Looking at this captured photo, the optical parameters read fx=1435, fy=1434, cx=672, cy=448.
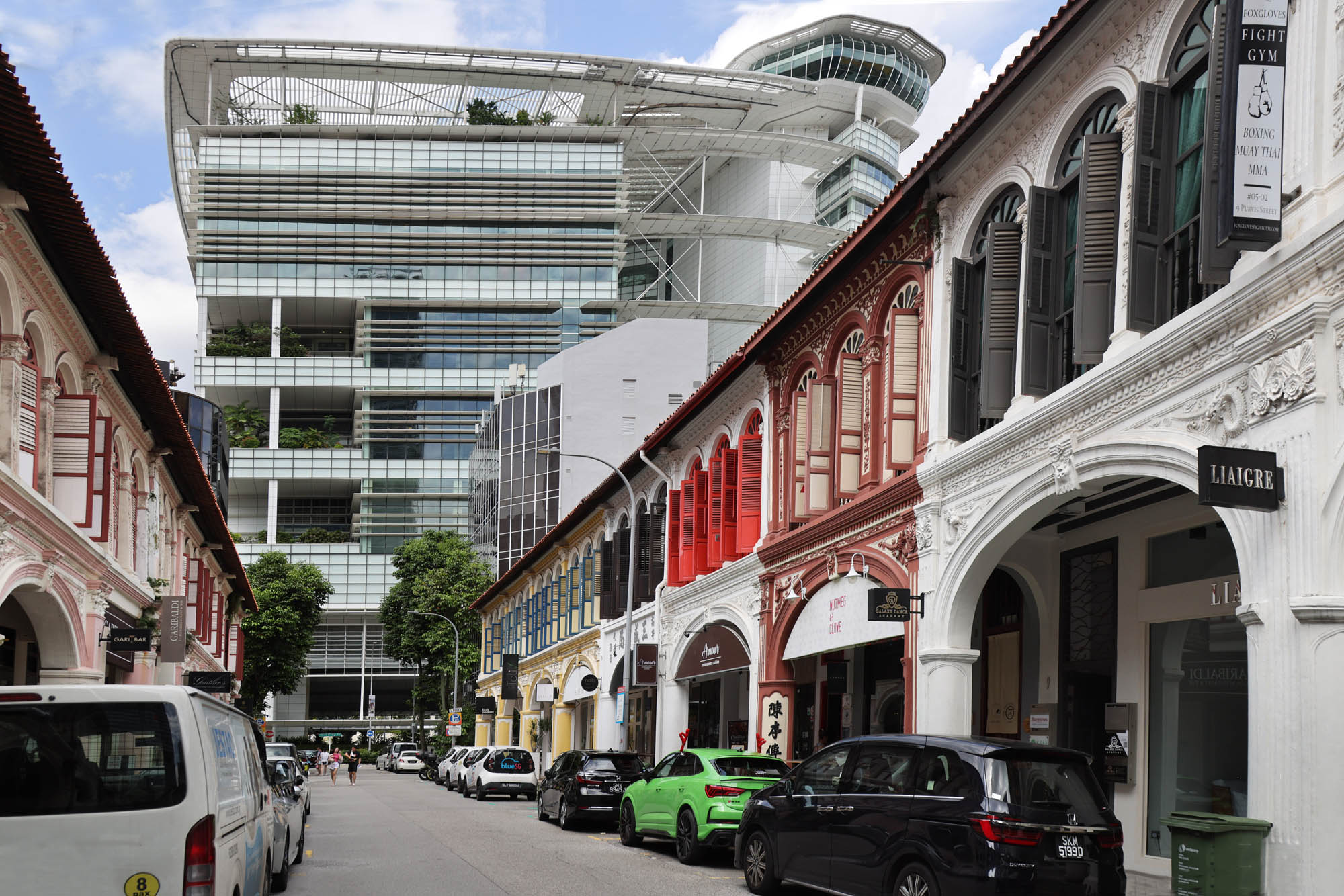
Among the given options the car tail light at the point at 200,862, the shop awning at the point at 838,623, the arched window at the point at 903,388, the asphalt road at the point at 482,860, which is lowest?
the asphalt road at the point at 482,860

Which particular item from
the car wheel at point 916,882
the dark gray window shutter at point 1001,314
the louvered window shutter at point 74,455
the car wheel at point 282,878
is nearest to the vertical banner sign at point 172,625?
the louvered window shutter at point 74,455

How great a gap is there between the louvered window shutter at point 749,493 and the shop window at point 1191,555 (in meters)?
10.5

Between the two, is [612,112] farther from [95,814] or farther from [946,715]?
[95,814]

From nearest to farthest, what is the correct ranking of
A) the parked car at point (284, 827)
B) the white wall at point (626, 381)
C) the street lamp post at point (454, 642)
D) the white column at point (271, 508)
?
the parked car at point (284, 827)
the white wall at point (626, 381)
the street lamp post at point (454, 642)
the white column at point (271, 508)

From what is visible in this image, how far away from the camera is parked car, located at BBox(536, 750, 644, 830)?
2533cm

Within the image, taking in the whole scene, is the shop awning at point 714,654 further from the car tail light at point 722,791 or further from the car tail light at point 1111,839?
the car tail light at point 1111,839

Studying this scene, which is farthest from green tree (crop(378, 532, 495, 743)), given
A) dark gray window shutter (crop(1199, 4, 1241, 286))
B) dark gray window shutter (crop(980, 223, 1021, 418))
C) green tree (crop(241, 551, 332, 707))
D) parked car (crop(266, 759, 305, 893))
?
dark gray window shutter (crop(1199, 4, 1241, 286))

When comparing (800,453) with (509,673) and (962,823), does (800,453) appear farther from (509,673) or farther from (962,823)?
(509,673)

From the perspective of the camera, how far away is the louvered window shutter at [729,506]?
92.6ft

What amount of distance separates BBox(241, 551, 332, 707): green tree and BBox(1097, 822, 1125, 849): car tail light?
5832cm

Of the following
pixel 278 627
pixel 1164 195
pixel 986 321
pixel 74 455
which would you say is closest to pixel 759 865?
pixel 986 321

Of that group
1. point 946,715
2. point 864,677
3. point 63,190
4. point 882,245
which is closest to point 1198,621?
point 946,715

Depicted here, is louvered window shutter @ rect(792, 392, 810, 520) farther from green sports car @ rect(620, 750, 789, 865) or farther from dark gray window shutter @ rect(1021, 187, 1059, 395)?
dark gray window shutter @ rect(1021, 187, 1059, 395)

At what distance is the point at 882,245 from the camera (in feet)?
68.5
